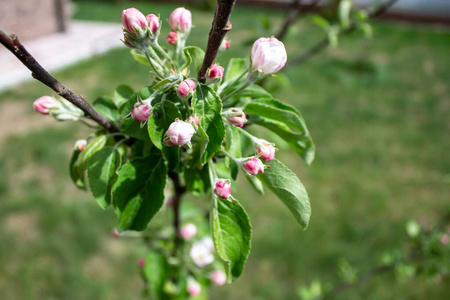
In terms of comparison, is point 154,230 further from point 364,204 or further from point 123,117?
point 364,204

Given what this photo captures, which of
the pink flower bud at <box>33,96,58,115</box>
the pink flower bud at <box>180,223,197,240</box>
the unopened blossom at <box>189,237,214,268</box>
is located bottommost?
the unopened blossom at <box>189,237,214,268</box>

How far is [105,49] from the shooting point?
6867 mm

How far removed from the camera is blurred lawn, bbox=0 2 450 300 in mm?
2508

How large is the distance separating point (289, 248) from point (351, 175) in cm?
111

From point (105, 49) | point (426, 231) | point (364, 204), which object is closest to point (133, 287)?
point (426, 231)

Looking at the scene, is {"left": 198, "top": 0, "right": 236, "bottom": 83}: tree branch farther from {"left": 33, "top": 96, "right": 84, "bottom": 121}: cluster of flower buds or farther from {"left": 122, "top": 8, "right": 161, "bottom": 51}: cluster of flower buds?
{"left": 33, "top": 96, "right": 84, "bottom": 121}: cluster of flower buds

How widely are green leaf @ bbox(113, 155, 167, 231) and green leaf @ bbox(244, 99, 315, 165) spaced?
7.6 inches

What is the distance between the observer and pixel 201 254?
116cm

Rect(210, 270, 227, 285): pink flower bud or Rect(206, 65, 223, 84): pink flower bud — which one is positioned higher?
Rect(206, 65, 223, 84): pink flower bud

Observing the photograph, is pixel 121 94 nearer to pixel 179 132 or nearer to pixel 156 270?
pixel 179 132

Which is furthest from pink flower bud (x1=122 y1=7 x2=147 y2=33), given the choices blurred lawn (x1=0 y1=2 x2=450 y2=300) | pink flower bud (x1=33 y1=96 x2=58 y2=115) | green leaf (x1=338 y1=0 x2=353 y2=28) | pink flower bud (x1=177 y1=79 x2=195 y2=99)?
green leaf (x1=338 y1=0 x2=353 y2=28)

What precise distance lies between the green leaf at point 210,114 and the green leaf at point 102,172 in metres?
0.18

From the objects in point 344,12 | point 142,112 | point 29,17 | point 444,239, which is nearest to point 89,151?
point 142,112

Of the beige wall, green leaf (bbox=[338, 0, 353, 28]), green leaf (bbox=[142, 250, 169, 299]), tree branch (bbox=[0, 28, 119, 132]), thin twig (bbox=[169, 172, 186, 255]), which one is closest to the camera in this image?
tree branch (bbox=[0, 28, 119, 132])
